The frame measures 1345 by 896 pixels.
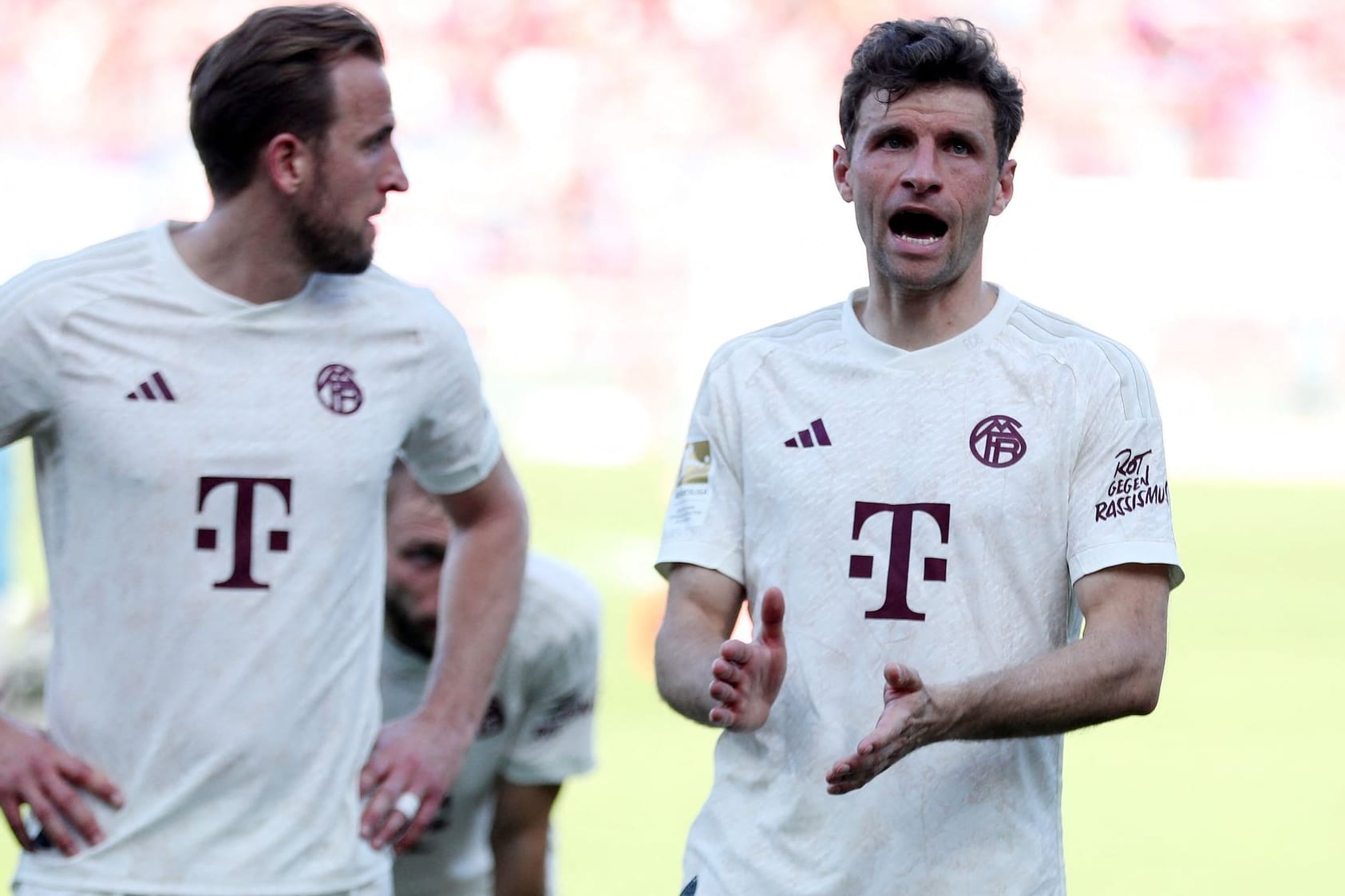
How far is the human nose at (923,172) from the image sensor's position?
8.45 feet

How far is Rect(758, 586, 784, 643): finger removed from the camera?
2328 millimetres

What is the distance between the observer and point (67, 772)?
254 centimetres

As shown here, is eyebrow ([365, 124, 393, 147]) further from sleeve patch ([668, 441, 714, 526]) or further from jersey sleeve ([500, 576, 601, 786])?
jersey sleeve ([500, 576, 601, 786])

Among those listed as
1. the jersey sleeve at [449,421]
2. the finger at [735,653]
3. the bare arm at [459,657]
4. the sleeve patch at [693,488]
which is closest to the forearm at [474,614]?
the bare arm at [459,657]

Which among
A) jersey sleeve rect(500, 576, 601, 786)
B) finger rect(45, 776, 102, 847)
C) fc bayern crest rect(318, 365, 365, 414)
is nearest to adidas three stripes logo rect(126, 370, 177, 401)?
fc bayern crest rect(318, 365, 365, 414)

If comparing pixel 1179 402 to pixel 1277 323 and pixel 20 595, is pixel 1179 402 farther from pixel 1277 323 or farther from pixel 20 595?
pixel 20 595

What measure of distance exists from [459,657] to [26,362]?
0.79 metres

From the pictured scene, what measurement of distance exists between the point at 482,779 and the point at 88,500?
4.50 feet

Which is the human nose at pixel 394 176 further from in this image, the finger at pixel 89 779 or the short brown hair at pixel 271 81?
the finger at pixel 89 779

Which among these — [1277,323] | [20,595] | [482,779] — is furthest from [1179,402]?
[482,779]

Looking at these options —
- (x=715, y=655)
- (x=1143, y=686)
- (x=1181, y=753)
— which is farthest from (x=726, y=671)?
(x=1181, y=753)

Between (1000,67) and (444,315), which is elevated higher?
(1000,67)

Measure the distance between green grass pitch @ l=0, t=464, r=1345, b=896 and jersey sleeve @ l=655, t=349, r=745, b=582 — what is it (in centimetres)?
316

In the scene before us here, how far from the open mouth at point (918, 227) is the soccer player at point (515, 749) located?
4.31ft
